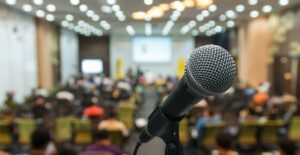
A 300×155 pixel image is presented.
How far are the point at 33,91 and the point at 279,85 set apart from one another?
29.4 ft

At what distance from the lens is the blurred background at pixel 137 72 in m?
1.33

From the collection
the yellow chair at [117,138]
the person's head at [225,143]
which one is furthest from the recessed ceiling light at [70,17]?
the yellow chair at [117,138]

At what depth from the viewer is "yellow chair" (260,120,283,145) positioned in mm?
6789

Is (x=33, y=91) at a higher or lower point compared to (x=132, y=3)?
lower

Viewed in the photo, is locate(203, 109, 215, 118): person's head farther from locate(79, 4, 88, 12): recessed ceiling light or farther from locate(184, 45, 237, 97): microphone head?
locate(184, 45, 237, 97): microphone head

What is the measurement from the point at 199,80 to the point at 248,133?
6452mm

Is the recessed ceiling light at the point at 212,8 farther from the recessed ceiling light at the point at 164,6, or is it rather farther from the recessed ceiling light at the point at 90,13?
→ the recessed ceiling light at the point at 90,13

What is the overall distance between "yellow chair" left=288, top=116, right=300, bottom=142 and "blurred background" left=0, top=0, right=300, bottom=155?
20 millimetres

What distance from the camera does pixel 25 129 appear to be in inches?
266

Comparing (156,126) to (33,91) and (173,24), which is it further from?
(33,91)

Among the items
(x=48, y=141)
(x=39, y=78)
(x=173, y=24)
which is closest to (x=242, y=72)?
(x=39, y=78)

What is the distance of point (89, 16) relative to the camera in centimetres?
140

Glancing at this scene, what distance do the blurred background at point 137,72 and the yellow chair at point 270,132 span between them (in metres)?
0.02

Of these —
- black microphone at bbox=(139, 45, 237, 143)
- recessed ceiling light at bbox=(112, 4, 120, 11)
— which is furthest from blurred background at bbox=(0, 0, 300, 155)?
black microphone at bbox=(139, 45, 237, 143)
